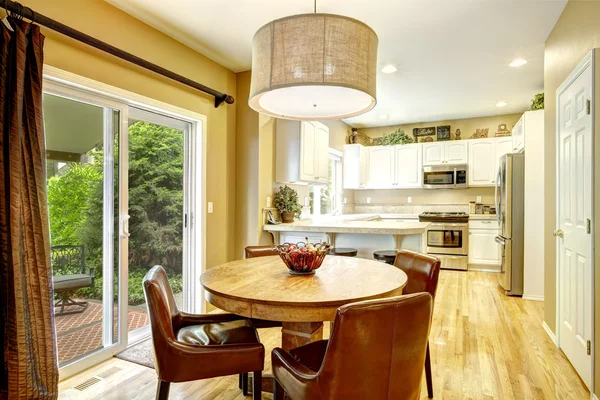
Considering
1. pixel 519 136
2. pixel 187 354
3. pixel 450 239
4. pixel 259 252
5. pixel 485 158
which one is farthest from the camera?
pixel 485 158

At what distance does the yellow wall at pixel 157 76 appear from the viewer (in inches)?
89.8

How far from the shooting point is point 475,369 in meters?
2.43

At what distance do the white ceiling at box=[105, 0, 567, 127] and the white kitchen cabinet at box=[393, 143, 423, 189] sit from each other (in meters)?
1.81

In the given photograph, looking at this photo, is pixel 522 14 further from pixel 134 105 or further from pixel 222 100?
pixel 134 105

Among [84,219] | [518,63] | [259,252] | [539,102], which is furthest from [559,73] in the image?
[84,219]

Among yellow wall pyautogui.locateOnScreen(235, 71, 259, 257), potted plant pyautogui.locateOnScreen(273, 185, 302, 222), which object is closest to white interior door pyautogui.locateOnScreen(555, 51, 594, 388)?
potted plant pyautogui.locateOnScreen(273, 185, 302, 222)

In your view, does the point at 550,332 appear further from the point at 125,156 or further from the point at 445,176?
the point at 125,156

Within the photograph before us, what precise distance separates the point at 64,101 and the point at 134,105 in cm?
54

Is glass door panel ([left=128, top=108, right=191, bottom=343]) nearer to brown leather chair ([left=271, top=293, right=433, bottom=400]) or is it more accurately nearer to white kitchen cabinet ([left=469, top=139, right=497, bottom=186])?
brown leather chair ([left=271, top=293, right=433, bottom=400])

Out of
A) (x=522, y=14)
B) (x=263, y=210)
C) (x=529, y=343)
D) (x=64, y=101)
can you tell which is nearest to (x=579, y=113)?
(x=522, y=14)

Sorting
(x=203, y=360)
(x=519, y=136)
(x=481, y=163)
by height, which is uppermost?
(x=519, y=136)

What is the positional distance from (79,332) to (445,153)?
580 centimetres

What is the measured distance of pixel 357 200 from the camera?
729cm

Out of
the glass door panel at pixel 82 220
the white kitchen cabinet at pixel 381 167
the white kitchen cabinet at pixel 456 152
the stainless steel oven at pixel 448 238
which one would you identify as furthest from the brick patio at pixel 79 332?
the white kitchen cabinet at pixel 456 152
